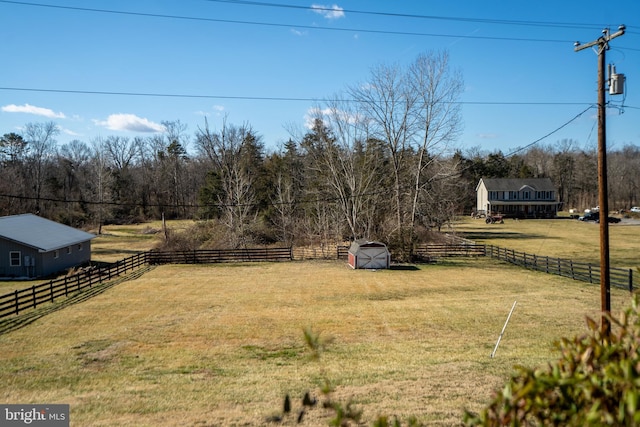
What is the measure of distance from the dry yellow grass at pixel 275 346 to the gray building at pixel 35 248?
27.2 feet

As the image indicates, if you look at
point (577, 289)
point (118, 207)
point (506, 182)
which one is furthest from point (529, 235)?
point (118, 207)

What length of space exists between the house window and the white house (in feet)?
222

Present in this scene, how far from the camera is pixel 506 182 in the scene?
76.0m

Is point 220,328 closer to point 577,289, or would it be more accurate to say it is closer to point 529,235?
point 577,289

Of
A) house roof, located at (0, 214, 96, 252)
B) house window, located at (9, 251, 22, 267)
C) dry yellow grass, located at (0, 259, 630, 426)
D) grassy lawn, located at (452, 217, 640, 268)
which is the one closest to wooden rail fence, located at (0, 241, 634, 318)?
house roof, located at (0, 214, 96, 252)

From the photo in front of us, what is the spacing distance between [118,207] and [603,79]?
236 feet

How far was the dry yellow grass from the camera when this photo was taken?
9.16 meters

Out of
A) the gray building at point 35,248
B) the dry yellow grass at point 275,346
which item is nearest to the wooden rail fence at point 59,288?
the dry yellow grass at point 275,346

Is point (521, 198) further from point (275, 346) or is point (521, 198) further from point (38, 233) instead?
point (275, 346)

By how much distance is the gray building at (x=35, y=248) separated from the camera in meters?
28.4

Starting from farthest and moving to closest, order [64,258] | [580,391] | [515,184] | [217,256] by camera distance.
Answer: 1. [515,184]
2. [217,256]
3. [64,258]
4. [580,391]

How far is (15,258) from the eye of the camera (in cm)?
2852

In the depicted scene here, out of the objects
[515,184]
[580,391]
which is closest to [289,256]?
[580,391]

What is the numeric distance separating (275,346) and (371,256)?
58.8ft
